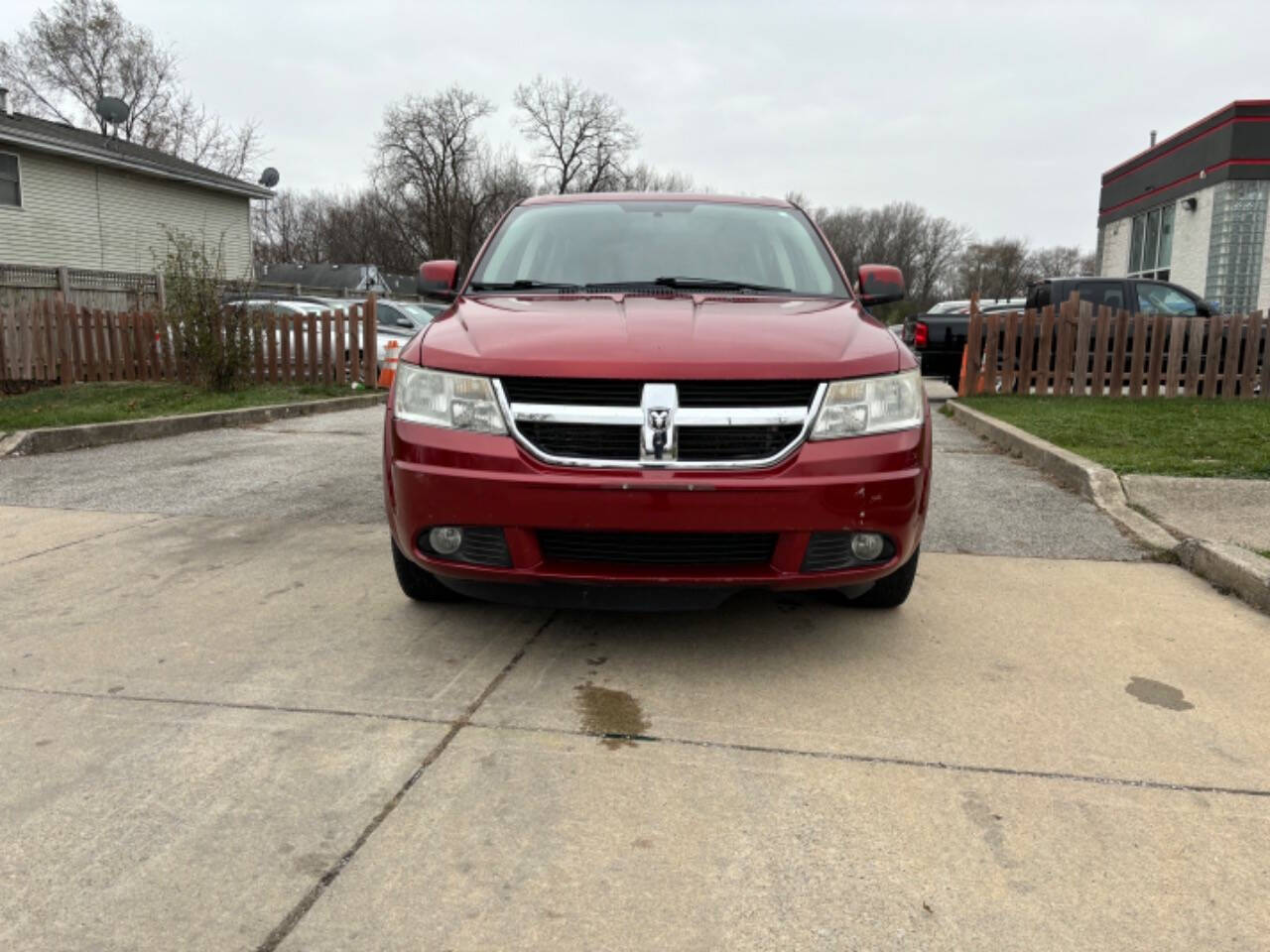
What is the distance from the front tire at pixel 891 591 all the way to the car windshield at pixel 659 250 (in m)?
1.24

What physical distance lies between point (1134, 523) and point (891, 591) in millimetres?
2394

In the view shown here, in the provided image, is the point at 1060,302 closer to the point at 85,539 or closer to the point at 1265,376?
the point at 1265,376

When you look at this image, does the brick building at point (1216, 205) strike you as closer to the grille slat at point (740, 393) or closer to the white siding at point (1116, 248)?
the white siding at point (1116, 248)

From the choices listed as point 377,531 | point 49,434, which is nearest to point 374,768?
point 377,531

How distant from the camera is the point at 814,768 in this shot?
2447mm

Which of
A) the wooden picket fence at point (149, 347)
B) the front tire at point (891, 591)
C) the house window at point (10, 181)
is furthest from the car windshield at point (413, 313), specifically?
the front tire at point (891, 591)

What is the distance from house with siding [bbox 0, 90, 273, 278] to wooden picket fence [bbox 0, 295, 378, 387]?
21.0ft

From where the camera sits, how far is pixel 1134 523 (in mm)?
5102

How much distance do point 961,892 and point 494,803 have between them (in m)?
1.11

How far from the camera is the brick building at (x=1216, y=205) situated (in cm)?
1877

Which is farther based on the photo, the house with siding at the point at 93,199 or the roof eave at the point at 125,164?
the house with siding at the point at 93,199

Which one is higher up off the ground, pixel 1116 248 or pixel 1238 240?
pixel 1116 248

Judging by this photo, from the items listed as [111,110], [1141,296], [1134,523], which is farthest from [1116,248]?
[111,110]

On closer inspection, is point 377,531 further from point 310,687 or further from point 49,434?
point 49,434
